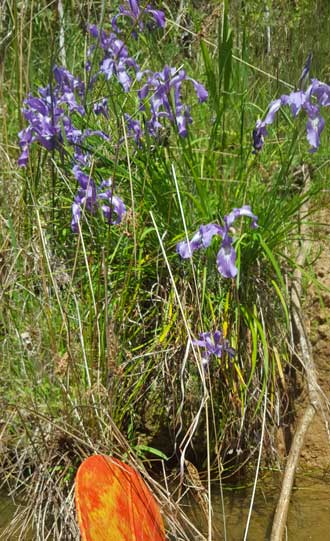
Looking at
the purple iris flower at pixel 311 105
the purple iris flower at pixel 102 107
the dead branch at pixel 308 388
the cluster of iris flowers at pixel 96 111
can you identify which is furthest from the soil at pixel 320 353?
the purple iris flower at pixel 102 107

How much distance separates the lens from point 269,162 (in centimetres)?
266

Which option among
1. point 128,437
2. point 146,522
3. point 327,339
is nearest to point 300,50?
point 327,339

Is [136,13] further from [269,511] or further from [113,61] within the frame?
[269,511]

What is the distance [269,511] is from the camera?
2.18 m

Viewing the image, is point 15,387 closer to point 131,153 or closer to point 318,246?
point 131,153

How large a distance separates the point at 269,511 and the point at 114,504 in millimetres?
600

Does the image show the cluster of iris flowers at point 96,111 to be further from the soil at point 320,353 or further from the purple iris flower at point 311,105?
the soil at point 320,353

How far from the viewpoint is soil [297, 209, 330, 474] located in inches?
94.0

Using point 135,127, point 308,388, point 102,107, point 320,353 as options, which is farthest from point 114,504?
point 102,107

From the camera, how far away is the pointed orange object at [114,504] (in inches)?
65.8

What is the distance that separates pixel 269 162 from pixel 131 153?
512 millimetres

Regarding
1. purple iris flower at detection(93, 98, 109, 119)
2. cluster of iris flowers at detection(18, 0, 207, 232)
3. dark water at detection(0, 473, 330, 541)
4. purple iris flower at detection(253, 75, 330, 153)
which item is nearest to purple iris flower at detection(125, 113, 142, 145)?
cluster of iris flowers at detection(18, 0, 207, 232)

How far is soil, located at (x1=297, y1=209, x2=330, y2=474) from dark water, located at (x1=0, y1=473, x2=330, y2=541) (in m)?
0.07

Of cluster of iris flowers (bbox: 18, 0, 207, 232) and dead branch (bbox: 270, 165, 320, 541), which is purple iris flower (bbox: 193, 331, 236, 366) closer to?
dead branch (bbox: 270, 165, 320, 541)
